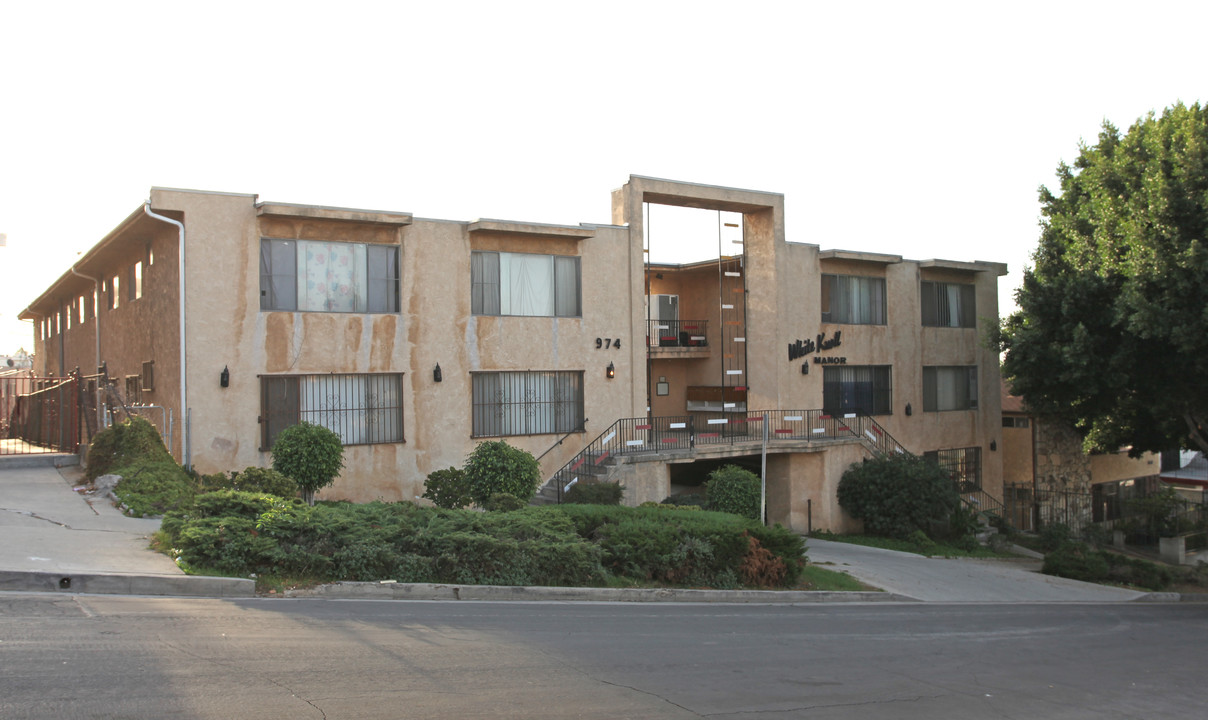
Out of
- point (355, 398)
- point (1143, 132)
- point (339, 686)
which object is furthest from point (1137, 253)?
point (339, 686)

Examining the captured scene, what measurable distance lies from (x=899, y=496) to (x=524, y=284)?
11.6 m

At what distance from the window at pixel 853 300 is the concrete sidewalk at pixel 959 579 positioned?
773 cm

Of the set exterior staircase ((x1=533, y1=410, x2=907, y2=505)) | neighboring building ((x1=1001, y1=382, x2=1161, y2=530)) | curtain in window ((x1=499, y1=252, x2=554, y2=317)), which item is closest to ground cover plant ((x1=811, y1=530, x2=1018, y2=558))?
exterior staircase ((x1=533, y1=410, x2=907, y2=505))

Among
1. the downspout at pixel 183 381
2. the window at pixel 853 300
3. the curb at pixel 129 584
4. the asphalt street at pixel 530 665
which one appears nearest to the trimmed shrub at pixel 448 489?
the downspout at pixel 183 381

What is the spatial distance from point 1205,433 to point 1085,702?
68.3ft

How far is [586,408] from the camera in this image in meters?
22.7

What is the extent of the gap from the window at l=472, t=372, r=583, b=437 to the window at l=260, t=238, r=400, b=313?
295 centimetres

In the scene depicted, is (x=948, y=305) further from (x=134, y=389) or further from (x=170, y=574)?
(x=170, y=574)

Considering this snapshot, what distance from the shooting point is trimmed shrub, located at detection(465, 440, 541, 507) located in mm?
18219

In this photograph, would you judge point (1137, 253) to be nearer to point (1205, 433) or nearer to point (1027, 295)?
point (1027, 295)

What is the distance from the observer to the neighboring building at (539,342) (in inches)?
730

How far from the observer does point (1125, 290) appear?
73.8ft

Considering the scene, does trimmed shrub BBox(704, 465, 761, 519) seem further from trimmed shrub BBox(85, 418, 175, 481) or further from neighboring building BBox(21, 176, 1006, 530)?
trimmed shrub BBox(85, 418, 175, 481)

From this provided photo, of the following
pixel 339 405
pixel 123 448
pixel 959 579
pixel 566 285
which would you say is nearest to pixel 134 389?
pixel 339 405
